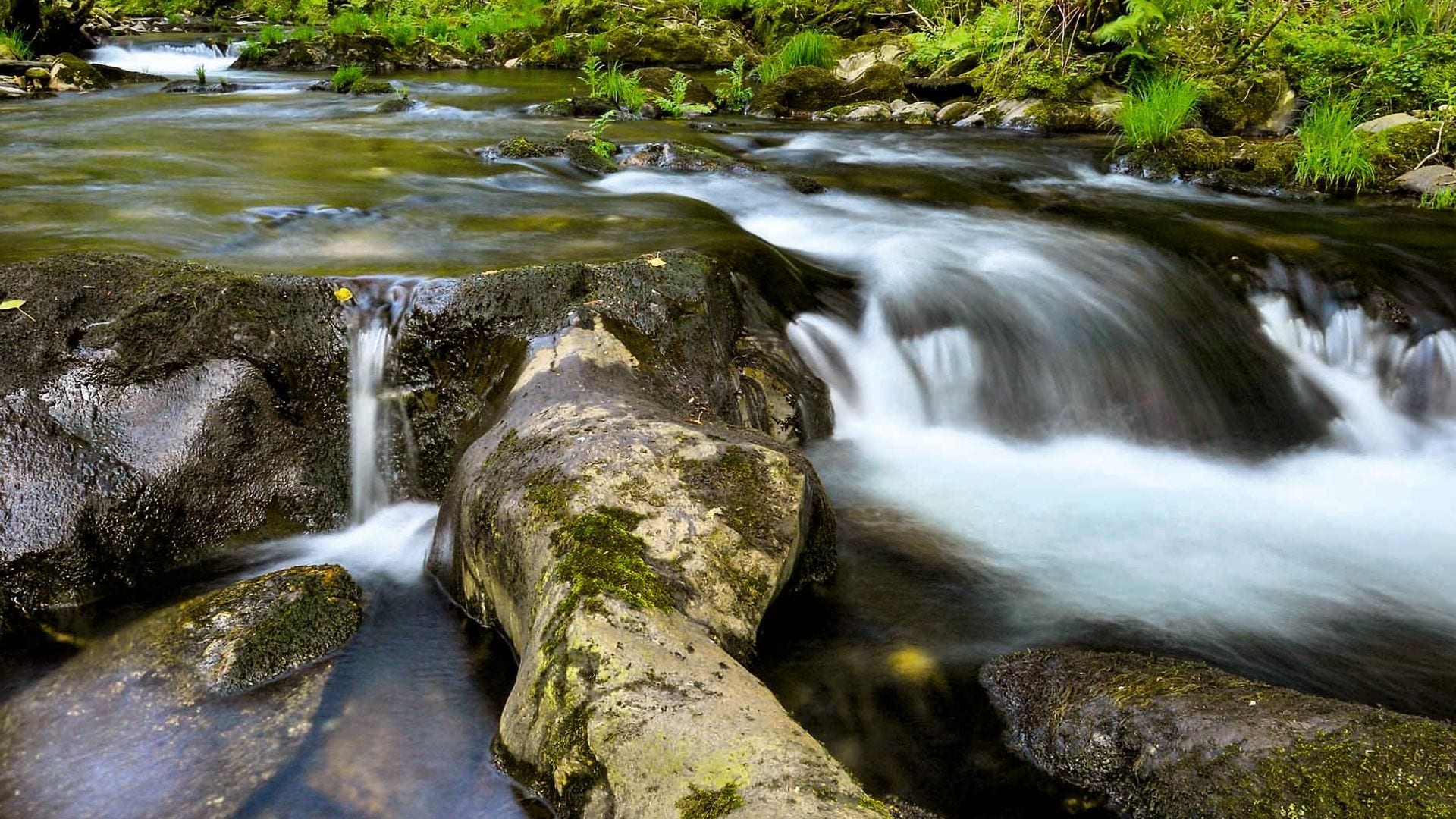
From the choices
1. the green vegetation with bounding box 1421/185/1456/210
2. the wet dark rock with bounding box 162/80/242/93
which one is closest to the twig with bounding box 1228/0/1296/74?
the green vegetation with bounding box 1421/185/1456/210

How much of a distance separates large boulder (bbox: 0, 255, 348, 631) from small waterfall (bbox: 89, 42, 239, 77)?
Result: 46.0 ft

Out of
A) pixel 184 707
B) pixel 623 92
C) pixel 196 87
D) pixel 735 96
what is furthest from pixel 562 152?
pixel 196 87

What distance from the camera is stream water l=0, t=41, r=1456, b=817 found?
3.06 m

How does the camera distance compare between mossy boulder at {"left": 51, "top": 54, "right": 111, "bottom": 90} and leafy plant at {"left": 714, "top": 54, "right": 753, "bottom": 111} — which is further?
leafy plant at {"left": 714, "top": 54, "right": 753, "bottom": 111}

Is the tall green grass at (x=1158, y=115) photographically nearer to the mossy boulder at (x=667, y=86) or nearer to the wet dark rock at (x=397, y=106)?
the mossy boulder at (x=667, y=86)

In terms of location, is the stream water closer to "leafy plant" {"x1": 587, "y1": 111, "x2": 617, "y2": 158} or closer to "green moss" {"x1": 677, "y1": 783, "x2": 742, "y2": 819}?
"leafy plant" {"x1": 587, "y1": 111, "x2": 617, "y2": 158}

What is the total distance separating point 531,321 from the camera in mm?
4320

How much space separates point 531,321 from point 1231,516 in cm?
336

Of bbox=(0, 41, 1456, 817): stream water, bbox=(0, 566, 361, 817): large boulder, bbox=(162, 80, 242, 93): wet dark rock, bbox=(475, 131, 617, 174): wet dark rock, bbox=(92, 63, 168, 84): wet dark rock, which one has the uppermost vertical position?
bbox=(92, 63, 168, 84): wet dark rock

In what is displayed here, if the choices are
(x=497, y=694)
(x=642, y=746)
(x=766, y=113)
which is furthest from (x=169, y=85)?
(x=642, y=746)

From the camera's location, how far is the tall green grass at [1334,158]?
7949mm

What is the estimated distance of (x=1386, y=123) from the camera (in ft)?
28.2

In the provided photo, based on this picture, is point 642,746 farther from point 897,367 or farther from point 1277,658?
point 897,367

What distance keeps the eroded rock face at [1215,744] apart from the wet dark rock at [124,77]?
51.3 feet
